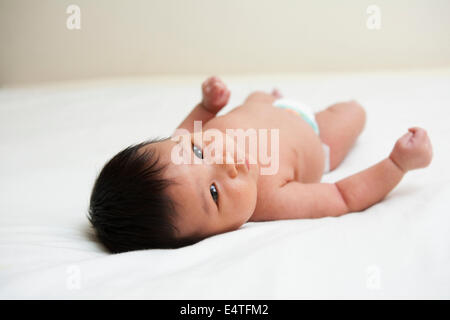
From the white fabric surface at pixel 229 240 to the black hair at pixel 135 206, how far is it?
0.06 meters

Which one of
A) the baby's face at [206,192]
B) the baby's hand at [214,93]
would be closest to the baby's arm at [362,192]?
the baby's face at [206,192]

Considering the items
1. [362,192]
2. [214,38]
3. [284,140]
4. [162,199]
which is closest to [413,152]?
[362,192]

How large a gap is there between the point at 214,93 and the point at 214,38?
117 cm

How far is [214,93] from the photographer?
4.05 feet

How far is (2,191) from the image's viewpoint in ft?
3.44

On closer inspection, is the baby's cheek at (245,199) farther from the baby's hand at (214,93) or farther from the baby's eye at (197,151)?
the baby's hand at (214,93)

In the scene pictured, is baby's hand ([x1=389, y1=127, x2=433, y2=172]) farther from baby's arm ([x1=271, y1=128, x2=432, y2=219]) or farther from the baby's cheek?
the baby's cheek

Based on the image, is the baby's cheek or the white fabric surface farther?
the baby's cheek

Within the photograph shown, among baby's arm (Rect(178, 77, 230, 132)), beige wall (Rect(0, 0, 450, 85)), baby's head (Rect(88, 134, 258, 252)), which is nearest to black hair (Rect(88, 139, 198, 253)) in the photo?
baby's head (Rect(88, 134, 258, 252))

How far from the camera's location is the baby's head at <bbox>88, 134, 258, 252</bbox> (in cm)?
78

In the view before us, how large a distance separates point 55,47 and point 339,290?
7.45 feet

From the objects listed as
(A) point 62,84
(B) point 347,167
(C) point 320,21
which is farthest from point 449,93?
(A) point 62,84

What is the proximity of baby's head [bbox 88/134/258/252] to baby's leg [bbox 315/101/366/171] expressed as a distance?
1.68ft

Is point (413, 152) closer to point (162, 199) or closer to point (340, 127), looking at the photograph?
point (340, 127)
